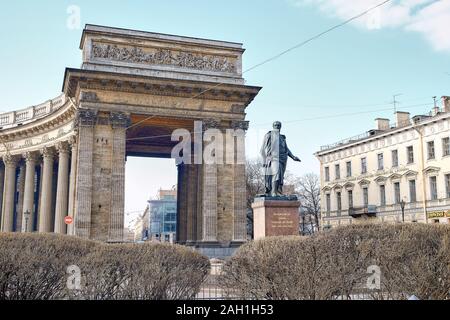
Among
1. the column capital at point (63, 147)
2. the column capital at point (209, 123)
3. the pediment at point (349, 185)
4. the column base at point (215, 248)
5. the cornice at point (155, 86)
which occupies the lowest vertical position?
the column base at point (215, 248)

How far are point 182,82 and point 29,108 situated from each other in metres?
23.8

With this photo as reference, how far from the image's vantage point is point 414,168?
4691 centimetres

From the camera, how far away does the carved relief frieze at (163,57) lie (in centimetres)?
3303

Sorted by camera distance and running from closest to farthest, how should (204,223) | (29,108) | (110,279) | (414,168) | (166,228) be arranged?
1. (110,279)
2. (204,223)
3. (414,168)
4. (29,108)
5. (166,228)

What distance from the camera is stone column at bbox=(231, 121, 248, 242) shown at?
34.1 m

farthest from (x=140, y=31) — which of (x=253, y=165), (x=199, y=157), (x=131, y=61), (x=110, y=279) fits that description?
(x=253, y=165)

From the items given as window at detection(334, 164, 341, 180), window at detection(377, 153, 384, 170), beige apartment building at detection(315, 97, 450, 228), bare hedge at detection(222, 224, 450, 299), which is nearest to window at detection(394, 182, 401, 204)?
beige apartment building at detection(315, 97, 450, 228)

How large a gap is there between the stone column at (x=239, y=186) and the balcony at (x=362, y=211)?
2112 centimetres

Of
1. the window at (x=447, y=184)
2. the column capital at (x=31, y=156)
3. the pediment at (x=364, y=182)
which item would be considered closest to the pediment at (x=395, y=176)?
the pediment at (x=364, y=182)

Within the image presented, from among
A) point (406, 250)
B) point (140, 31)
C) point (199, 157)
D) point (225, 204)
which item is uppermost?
point (140, 31)

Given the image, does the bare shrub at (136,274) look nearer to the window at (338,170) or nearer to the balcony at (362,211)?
the balcony at (362,211)

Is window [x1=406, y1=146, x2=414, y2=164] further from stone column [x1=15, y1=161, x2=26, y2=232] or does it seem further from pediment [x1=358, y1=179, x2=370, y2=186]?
stone column [x1=15, y1=161, x2=26, y2=232]

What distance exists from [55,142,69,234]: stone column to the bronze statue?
24.4 metres
